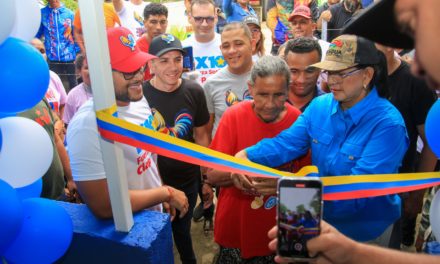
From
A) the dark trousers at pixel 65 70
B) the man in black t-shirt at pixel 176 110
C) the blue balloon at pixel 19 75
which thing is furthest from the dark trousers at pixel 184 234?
the dark trousers at pixel 65 70

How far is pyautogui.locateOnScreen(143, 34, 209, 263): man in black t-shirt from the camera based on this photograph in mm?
2750

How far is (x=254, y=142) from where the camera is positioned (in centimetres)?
215

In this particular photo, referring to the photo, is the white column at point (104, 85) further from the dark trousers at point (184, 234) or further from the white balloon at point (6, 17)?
the dark trousers at point (184, 234)

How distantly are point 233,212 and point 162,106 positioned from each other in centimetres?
103

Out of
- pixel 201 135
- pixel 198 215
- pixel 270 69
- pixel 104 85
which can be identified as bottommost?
pixel 198 215

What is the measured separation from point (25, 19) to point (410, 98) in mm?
2479

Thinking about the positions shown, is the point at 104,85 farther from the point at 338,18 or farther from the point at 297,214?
the point at 338,18

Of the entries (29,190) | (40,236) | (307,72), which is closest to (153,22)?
(307,72)

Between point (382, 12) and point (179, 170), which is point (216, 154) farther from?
point (179, 170)

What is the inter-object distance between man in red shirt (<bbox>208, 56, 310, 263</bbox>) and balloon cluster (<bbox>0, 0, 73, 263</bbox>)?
0.99 meters

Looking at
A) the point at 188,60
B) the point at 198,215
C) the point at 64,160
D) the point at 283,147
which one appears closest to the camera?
the point at 283,147

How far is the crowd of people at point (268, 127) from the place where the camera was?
1.53 metres

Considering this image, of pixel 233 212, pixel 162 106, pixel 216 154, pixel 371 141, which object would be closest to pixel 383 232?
pixel 371 141

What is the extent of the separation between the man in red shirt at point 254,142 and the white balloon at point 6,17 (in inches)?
49.7
